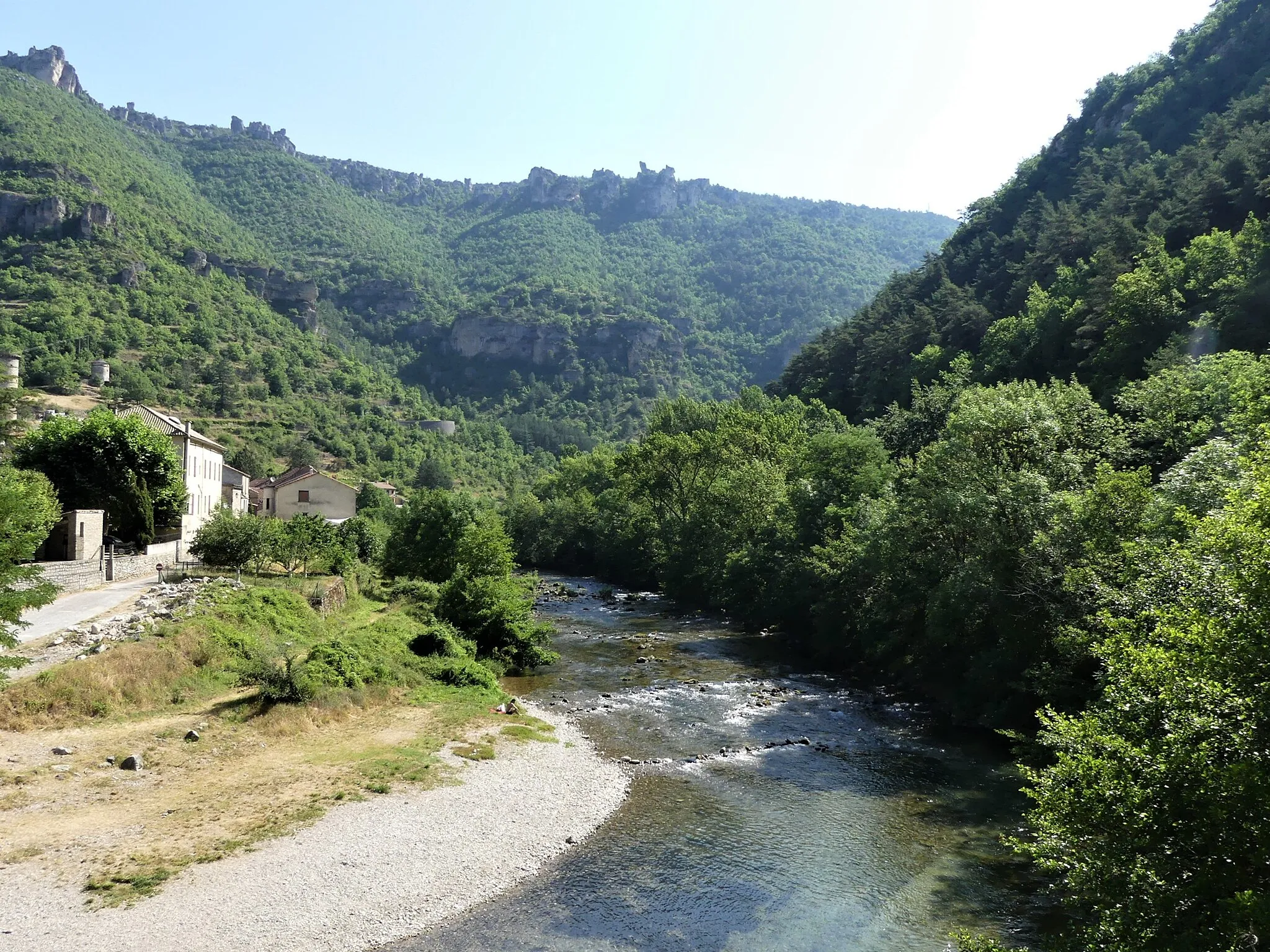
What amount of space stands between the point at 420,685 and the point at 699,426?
199 feet

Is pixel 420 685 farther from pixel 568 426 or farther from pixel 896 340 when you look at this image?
pixel 568 426

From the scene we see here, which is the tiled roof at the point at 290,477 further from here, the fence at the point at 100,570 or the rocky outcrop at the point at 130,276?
the rocky outcrop at the point at 130,276

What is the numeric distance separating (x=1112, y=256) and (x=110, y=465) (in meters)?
64.7

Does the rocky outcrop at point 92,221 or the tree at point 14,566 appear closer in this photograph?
the tree at point 14,566

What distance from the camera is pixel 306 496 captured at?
89062mm

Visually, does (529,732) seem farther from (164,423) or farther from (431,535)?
(164,423)

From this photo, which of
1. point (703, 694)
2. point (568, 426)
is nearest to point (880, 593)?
point (703, 694)

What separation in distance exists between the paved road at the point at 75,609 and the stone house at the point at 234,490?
36838mm

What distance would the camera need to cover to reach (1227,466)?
1970 cm

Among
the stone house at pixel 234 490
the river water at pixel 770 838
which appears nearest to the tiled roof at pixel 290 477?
the stone house at pixel 234 490

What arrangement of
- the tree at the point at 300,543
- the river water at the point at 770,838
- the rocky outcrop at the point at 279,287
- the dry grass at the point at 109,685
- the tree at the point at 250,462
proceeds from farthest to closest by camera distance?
1. the rocky outcrop at the point at 279,287
2. the tree at the point at 250,462
3. the tree at the point at 300,543
4. the dry grass at the point at 109,685
5. the river water at the point at 770,838

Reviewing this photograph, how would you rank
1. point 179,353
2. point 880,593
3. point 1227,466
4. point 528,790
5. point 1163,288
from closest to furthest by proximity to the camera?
point 1227,466 → point 528,790 → point 880,593 → point 1163,288 → point 179,353

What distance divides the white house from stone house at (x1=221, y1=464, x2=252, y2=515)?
467 centimetres

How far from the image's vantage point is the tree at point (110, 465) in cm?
4128
